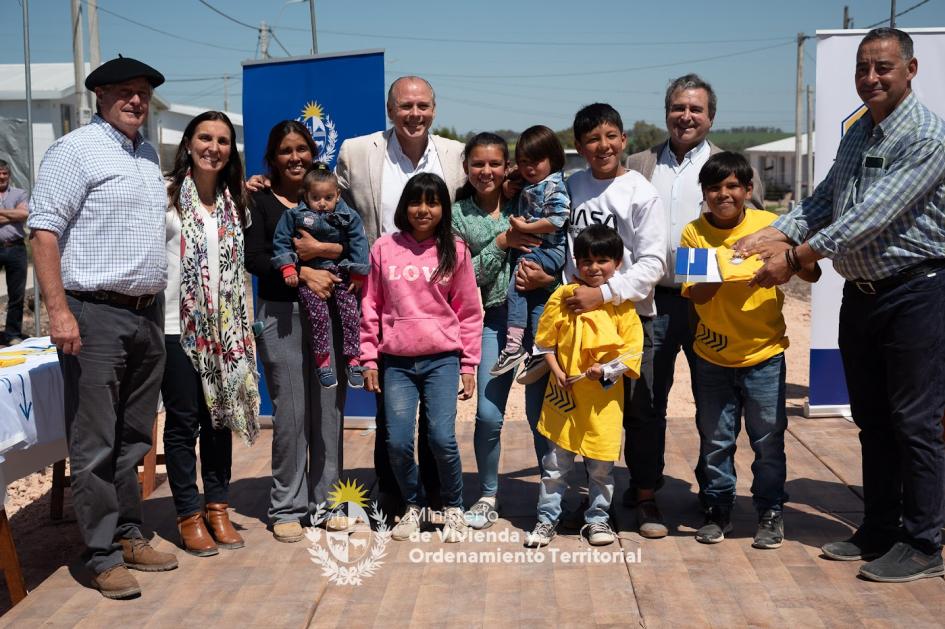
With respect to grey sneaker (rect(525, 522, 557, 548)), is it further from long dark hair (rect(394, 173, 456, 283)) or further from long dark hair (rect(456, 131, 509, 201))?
long dark hair (rect(456, 131, 509, 201))

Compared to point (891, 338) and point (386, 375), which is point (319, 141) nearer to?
point (386, 375)

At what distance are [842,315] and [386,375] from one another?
1.98 meters

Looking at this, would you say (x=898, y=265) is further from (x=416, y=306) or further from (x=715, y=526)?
(x=416, y=306)

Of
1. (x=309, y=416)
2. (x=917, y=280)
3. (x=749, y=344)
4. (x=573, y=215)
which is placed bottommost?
(x=309, y=416)

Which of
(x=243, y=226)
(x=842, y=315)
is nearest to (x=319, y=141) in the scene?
(x=243, y=226)

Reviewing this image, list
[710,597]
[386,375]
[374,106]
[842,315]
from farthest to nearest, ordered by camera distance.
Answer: [374,106], [386,375], [842,315], [710,597]

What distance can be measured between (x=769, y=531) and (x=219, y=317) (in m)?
2.56

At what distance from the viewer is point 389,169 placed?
458cm

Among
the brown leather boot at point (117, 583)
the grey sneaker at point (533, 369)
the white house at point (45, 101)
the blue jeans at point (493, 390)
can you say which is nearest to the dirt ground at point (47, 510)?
the brown leather boot at point (117, 583)

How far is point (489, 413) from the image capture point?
4.41m

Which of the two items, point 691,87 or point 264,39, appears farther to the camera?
point 264,39

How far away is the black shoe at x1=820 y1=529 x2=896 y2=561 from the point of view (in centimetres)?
398

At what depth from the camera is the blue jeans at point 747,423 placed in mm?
4082

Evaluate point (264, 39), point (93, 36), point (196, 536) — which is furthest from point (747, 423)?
point (264, 39)
